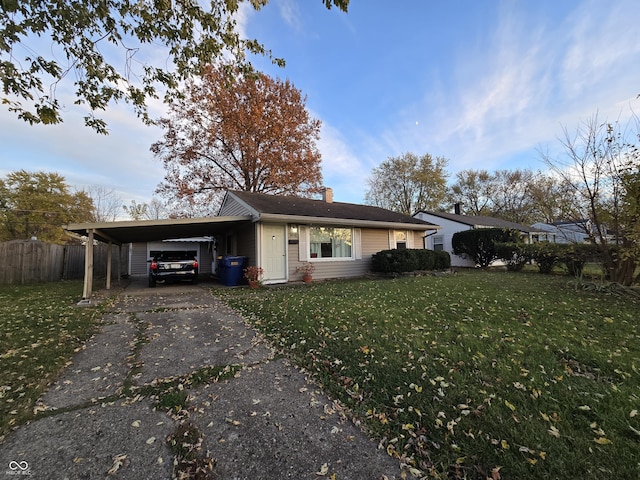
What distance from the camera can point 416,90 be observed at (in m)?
10.9

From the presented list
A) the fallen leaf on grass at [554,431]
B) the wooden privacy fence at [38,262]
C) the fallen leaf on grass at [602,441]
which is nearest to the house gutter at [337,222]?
the fallen leaf on grass at [554,431]

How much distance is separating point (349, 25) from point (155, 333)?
795cm

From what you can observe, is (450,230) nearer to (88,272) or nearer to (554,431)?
(554,431)

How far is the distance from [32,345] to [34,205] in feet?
82.5

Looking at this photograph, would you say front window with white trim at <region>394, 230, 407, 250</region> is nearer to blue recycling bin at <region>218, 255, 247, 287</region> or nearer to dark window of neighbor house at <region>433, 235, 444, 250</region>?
blue recycling bin at <region>218, 255, 247, 287</region>

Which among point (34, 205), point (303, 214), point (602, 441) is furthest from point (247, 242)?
point (34, 205)

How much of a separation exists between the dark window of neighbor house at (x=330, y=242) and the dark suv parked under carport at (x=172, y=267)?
457 centimetres

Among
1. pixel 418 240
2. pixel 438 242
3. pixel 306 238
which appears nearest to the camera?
pixel 306 238

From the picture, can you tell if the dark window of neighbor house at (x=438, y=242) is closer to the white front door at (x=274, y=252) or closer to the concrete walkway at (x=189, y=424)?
the white front door at (x=274, y=252)

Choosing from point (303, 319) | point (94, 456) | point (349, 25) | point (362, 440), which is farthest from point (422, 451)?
point (349, 25)

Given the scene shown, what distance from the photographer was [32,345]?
3.85m

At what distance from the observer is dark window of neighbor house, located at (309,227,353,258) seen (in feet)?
35.6

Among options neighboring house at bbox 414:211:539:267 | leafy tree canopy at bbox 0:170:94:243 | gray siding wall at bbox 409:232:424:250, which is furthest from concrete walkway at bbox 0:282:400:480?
leafy tree canopy at bbox 0:170:94:243

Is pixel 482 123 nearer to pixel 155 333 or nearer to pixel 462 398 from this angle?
pixel 462 398
